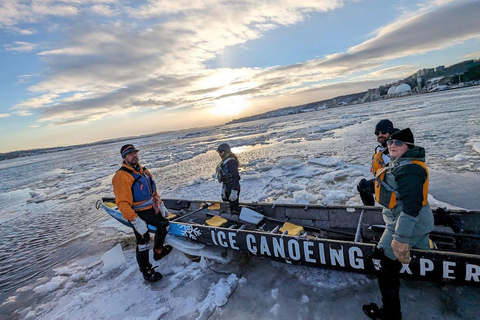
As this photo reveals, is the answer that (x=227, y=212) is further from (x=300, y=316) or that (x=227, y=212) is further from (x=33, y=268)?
(x=33, y=268)

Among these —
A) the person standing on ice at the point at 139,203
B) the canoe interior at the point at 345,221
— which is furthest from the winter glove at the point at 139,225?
the canoe interior at the point at 345,221

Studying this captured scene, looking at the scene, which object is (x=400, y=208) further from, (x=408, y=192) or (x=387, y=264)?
(x=387, y=264)

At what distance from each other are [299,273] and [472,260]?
211 centimetres

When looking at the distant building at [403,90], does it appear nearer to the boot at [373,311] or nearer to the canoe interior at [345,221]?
the canoe interior at [345,221]

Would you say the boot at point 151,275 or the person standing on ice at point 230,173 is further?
the person standing on ice at point 230,173

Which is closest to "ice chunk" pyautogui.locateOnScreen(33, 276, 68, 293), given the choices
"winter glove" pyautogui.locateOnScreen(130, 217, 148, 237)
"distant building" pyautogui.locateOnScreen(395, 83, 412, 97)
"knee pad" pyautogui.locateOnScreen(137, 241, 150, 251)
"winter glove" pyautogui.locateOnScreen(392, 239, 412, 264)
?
"knee pad" pyautogui.locateOnScreen(137, 241, 150, 251)

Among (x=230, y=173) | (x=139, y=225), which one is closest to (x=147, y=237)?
(x=139, y=225)

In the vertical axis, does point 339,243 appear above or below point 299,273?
above

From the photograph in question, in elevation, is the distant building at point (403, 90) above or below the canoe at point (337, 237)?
above

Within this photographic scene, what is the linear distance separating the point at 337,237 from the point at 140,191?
3.64 m

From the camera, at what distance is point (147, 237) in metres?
4.34

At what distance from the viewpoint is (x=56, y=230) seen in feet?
26.4

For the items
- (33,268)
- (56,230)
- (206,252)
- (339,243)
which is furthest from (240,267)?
(56,230)

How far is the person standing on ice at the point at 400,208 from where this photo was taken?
208 centimetres
